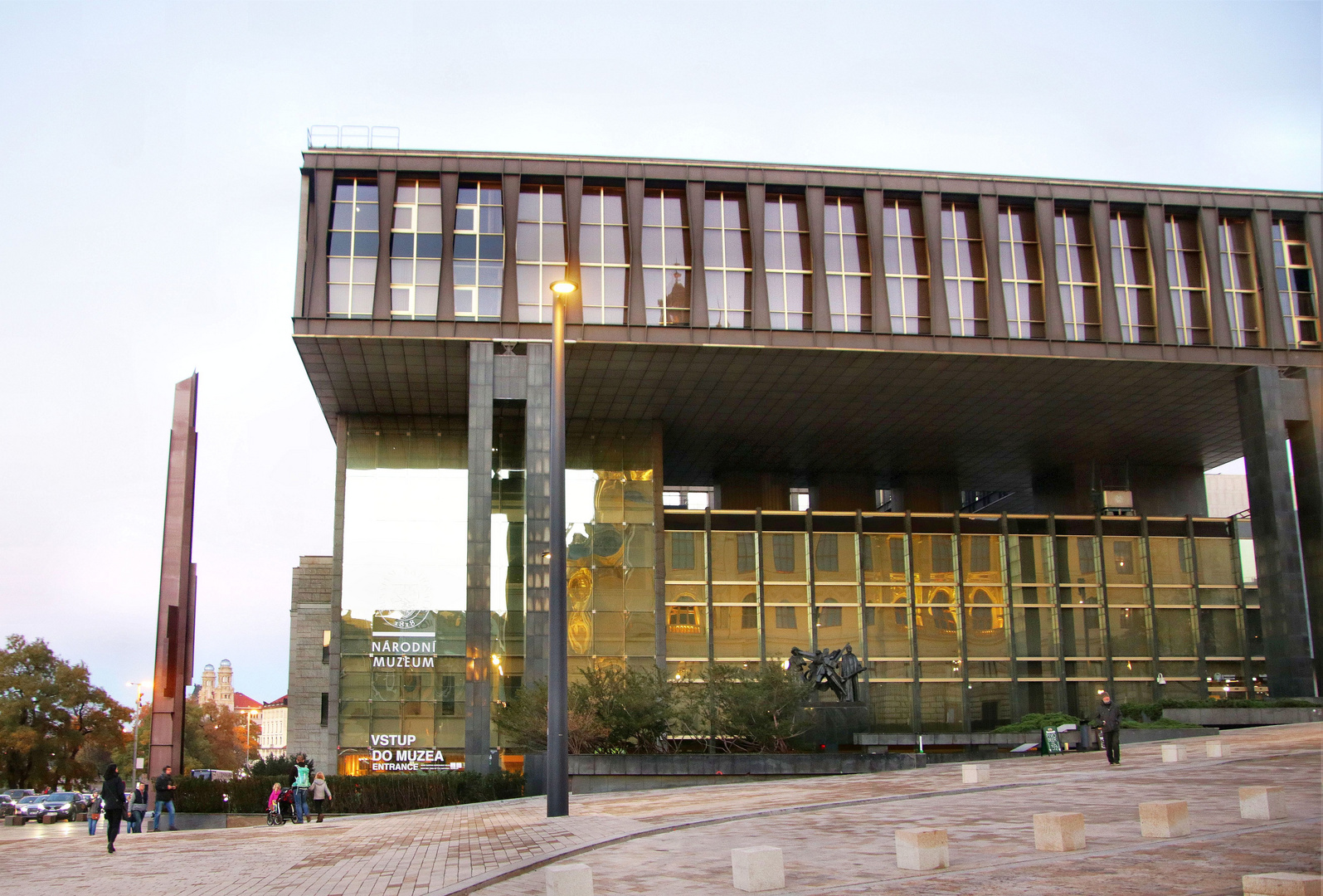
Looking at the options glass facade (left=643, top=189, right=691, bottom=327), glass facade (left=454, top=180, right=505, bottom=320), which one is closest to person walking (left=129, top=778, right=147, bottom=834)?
glass facade (left=454, top=180, right=505, bottom=320)

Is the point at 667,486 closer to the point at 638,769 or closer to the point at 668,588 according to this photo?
the point at 668,588

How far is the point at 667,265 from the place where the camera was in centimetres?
4328

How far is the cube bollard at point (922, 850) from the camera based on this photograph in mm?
11203

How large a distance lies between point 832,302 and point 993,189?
774 cm

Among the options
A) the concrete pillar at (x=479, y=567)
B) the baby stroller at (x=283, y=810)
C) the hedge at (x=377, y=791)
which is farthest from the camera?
the concrete pillar at (x=479, y=567)

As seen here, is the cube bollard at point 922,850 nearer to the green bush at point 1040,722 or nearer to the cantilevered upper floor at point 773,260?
the green bush at point 1040,722

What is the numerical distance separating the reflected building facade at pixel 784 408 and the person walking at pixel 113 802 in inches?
818

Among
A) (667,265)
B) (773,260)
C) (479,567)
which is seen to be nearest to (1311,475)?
(773,260)

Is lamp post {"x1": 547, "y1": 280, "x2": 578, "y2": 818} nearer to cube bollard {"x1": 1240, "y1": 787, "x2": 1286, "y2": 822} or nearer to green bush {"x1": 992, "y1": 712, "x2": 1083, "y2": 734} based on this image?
cube bollard {"x1": 1240, "y1": 787, "x2": 1286, "y2": 822}

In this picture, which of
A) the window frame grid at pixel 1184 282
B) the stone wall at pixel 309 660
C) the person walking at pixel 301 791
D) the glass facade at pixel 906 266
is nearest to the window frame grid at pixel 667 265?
the glass facade at pixel 906 266

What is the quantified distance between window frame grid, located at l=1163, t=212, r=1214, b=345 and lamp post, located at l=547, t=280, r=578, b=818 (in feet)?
113

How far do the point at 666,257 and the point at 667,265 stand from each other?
0.34 meters

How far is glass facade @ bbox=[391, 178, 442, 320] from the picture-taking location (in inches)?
1658

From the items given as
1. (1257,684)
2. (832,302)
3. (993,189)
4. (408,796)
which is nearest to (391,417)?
(832,302)
